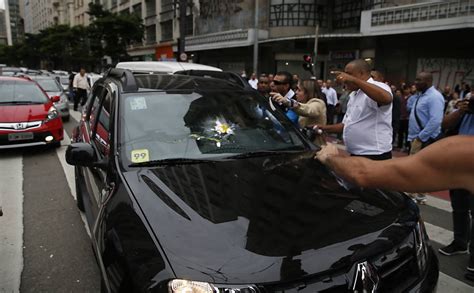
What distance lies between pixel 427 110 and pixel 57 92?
39.0 feet

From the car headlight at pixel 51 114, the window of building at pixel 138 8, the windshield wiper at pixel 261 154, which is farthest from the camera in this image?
the window of building at pixel 138 8

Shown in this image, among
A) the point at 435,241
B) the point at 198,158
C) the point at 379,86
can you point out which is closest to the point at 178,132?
the point at 198,158

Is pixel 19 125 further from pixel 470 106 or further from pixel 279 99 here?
pixel 470 106

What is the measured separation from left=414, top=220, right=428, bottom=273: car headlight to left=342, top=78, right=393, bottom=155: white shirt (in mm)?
1484

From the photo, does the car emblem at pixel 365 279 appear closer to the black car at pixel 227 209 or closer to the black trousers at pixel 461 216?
the black car at pixel 227 209

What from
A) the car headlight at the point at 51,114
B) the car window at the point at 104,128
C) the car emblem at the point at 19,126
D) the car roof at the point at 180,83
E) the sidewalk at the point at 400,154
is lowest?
the sidewalk at the point at 400,154

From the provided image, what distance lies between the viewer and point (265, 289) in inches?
64.0

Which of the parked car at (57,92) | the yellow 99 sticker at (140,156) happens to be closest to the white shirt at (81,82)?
the parked car at (57,92)

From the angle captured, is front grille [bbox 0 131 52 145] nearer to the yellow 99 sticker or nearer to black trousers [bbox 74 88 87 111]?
the yellow 99 sticker

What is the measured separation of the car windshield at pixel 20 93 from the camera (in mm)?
8295

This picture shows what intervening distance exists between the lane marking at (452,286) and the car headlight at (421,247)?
A: 1.16 meters

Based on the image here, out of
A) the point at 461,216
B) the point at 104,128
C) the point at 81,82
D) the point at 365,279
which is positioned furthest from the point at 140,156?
the point at 81,82

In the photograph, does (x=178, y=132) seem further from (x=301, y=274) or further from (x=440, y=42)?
(x=440, y=42)

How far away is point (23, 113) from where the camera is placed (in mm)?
7840
